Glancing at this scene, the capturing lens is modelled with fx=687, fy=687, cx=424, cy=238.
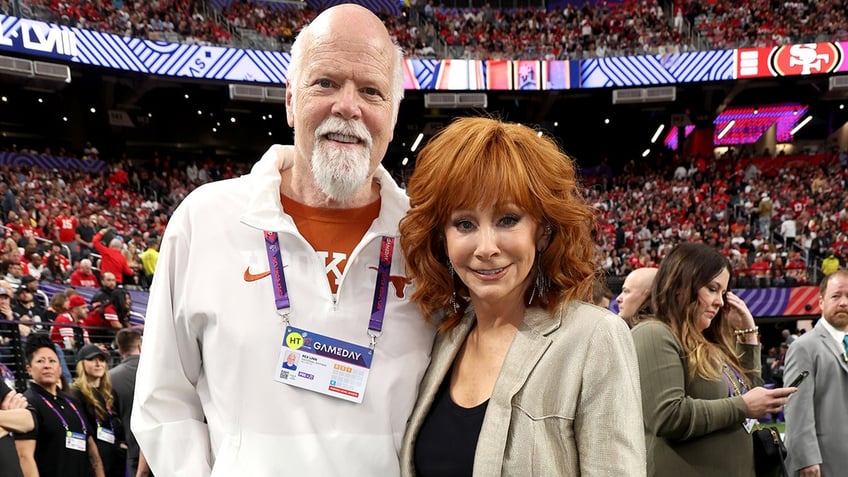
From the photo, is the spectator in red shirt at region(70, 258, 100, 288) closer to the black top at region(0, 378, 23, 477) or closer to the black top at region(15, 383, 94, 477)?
the black top at region(15, 383, 94, 477)

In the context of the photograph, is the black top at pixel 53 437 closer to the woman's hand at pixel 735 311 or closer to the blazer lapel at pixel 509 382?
the blazer lapel at pixel 509 382

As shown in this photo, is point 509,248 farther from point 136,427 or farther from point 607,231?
point 607,231

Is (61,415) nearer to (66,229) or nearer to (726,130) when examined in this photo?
(66,229)

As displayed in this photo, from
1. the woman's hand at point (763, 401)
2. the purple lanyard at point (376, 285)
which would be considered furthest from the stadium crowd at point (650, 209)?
the woman's hand at point (763, 401)

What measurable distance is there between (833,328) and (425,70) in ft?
54.4

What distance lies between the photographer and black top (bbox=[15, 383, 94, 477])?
4.08 meters

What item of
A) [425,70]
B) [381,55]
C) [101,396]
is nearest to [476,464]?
[381,55]

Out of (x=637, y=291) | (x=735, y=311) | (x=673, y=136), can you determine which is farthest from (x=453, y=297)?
(x=673, y=136)

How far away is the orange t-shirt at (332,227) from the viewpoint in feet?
5.91

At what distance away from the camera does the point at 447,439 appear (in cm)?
157

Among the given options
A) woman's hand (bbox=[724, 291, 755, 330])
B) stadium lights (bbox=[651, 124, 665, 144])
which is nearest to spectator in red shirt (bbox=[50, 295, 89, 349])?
woman's hand (bbox=[724, 291, 755, 330])

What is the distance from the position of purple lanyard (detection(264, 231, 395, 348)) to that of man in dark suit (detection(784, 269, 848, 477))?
256cm

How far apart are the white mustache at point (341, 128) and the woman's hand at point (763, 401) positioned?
1770mm

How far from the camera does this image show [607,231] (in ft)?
58.2
